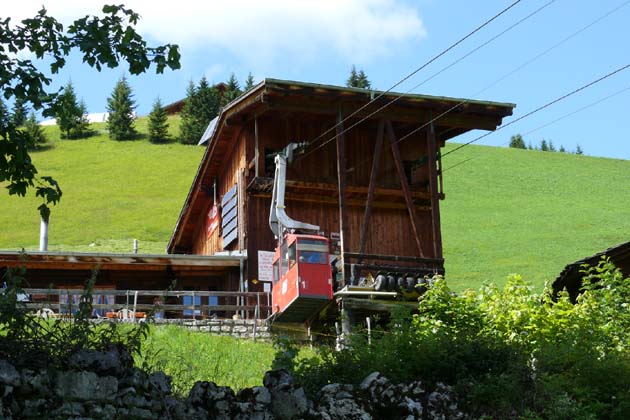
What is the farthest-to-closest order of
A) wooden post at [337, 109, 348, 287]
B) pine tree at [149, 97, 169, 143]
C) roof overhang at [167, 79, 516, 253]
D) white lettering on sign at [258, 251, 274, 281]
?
pine tree at [149, 97, 169, 143], white lettering on sign at [258, 251, 274, 281], roof overhang at [167, 79, 516, 253], wooden post at [337, 109, 348, 287]

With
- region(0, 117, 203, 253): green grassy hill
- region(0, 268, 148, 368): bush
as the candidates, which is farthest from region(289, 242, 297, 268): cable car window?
region(0, 117, 203, 253): green grassy hill

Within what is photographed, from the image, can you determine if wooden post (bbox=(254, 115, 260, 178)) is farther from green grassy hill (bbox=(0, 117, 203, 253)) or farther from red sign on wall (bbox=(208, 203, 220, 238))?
green grassy hill (bbox=(0, 117, 203, 253))

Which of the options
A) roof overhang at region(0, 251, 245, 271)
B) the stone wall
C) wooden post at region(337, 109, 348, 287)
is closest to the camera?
the stone wall

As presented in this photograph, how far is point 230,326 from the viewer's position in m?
27.9

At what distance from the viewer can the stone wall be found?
89.5ft

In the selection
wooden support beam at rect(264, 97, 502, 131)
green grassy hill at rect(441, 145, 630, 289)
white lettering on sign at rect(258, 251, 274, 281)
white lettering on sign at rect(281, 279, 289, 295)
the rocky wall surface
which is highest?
green grassy hill at rect(441, 145, 630, 289)

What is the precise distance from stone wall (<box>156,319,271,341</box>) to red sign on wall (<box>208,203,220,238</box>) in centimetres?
1091

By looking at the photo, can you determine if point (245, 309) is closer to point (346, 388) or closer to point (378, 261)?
point (378, 261)

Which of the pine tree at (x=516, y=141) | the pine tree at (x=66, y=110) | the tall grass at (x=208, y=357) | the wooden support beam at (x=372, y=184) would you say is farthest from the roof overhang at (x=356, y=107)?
the pine tree at (x=516, y=141)

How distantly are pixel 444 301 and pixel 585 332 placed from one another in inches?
163

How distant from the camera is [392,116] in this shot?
3234 centimetres

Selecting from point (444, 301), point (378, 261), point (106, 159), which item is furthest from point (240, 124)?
point (106, 159)

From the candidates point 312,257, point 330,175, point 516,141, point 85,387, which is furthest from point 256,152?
point 516,141

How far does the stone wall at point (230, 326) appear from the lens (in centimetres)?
2727
